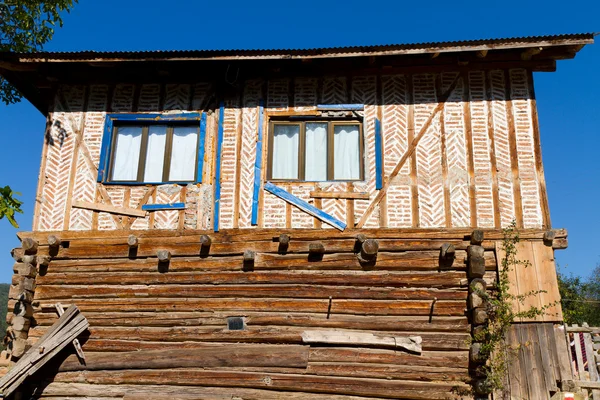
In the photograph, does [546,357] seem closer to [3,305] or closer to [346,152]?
[346,152]

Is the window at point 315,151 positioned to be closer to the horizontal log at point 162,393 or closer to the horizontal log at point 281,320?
the horizontal log at point 281,320

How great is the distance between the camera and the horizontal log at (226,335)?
343 inches

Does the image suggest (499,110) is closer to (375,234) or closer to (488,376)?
(375,234)

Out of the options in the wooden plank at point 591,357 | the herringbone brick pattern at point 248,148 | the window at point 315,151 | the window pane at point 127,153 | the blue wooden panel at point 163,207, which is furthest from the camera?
the wooden plank at point 591,357

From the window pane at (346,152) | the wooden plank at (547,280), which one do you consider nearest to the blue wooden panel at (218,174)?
the window pane at (346,152)

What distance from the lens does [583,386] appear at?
9078 millimetres

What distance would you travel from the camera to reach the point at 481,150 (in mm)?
9680

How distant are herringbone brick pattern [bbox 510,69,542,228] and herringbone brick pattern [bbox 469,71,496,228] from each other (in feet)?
1.76

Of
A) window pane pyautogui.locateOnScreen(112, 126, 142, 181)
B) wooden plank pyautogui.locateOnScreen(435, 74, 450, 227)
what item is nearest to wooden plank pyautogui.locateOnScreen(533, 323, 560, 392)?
wooden plank pyautogui.locateOnScreen(435, 74, 450, 227)

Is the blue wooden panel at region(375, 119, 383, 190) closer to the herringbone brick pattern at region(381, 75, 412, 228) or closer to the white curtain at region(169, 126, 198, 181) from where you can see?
the herringbone brick pattern at region(381, 75, 412, 228)

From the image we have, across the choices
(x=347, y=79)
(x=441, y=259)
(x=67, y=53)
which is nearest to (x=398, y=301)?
(x=441, y=259)

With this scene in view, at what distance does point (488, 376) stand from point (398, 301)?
1778 mm

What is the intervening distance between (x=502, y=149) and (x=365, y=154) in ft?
8.11

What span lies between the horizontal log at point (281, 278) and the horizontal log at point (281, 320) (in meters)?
0.55
